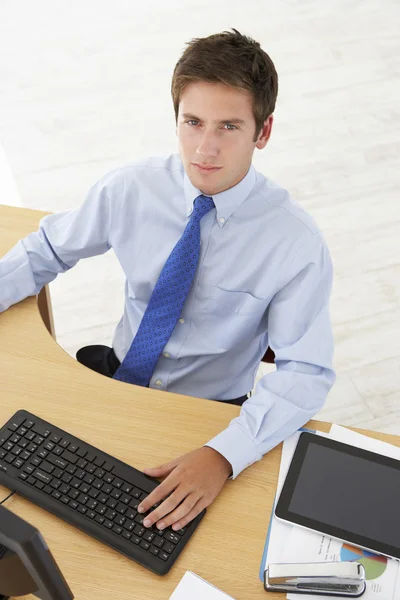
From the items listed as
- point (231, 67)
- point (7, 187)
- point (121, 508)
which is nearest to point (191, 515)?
point (121, 508)

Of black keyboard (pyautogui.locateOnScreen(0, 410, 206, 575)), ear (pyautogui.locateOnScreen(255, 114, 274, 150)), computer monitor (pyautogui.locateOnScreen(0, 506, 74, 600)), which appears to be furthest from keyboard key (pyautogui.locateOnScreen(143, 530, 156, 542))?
ear (pyautogui.locateOnScreen(255, 114, 274, 150))

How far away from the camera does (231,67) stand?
1.47m

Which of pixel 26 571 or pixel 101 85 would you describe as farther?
pixel 101 85

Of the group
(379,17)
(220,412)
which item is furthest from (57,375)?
(379,17)

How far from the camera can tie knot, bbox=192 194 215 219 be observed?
1.58 metres

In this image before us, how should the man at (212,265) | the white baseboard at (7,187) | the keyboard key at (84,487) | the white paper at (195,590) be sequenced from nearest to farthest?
the white paper at (195,590), the keyboard key at (84,487), the man at (212,265), the white baseboard at (7,187)

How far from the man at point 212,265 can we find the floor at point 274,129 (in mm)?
1020

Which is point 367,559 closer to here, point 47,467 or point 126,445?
point 126,445

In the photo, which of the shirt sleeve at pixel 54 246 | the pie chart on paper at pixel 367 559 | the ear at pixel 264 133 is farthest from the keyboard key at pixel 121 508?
the ear at pixel 264 133

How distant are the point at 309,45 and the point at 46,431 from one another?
3243 mm

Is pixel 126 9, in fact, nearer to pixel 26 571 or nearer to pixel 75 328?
pixel 75 328

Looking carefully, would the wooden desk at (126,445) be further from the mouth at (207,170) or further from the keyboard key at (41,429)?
the mouth at (207,170)

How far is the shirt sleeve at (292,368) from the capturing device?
57.0 inches

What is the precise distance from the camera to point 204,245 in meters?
1.61
